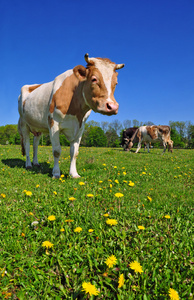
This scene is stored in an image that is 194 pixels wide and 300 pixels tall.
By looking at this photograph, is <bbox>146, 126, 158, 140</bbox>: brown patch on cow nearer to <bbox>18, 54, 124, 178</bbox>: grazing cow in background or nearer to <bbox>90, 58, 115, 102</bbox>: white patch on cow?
<bbox>18, 54, 124, 178</bbox>: grazing cow in background

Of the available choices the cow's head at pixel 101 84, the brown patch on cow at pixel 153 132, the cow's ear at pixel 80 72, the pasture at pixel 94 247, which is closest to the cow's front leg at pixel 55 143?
the cow's head at pixel 101 84

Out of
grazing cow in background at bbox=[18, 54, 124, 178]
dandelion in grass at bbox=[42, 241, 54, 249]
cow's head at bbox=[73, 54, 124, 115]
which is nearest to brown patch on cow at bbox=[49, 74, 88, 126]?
grazing cow in background at bbox=[18, 54, 124, 178]

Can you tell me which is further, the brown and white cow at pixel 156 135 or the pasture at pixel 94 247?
the brown and white cow at pixel 156 135

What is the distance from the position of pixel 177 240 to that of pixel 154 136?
17.1m

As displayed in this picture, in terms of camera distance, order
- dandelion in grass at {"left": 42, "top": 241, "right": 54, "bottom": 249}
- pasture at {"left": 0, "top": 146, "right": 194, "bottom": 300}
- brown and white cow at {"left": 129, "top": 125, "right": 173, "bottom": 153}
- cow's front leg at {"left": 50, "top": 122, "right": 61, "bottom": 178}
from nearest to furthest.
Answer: pasture at {"left": 0, "top": 146, "right": 194, "bottom": 300} < dandelion in grass at {"left": 42, "top": 241, "right": 54, "bottom": 249} < cow's front leg at {"left": 50, "top": 122, "right": 61, "bottom": 178} < brown and white cow at {"left": 129, "top": 125, "right": 173, "bottom": 153}

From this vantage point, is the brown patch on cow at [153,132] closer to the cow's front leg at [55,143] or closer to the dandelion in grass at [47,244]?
the cow's front leg at [55,143]

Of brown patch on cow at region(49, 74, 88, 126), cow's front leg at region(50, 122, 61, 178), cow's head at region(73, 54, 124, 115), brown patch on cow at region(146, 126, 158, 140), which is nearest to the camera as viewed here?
cow's head at region(73, 54, 124, 115)

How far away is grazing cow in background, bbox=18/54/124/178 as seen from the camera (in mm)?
4258

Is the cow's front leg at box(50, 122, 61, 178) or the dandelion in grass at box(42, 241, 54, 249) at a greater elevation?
the cow's front leg at box(50, 122, 61, 178)

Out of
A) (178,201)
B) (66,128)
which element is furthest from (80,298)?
(66,128)

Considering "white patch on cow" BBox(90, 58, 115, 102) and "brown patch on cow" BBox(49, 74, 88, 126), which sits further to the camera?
"brown patch on cow" BBox(49, 74, 88, 126)

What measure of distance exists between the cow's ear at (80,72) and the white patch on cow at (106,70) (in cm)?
36

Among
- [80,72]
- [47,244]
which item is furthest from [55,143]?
[47,244]

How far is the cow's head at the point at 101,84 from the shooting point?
13.7 ft
